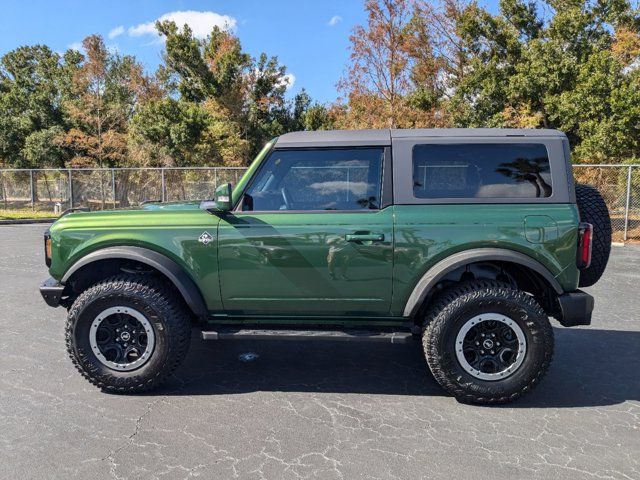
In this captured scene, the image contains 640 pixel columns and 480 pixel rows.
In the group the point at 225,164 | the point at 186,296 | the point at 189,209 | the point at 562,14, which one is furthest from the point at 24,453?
the point at 225,164

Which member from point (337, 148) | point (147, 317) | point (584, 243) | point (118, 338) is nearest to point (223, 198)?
point (337, 148)

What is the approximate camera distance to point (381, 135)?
3.88m

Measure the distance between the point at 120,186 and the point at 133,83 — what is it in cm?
1143

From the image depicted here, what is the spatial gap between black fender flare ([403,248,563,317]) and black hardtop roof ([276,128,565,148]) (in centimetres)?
91

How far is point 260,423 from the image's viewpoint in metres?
3.39

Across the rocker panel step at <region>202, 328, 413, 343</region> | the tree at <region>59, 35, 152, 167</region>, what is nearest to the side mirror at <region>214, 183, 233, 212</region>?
the rocker panel step at <region>202, 328, 413, 343</region>

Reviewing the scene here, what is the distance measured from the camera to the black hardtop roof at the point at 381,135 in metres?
3.76

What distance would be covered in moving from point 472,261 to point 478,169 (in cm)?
73

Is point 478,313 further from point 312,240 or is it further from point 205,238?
point 205,238

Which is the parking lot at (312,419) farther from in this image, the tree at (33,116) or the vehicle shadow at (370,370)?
the tree at (33,116)

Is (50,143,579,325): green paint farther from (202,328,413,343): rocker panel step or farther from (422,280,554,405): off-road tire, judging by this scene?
(422,280,554,405): off-road tire

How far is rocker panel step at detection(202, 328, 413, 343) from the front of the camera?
3699 millimetres

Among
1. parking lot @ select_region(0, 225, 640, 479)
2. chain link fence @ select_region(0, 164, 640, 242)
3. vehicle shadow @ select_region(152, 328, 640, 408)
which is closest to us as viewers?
parking lot @ select_region(0, 225, 640, 479)

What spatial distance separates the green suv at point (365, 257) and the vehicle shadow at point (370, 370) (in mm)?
436
